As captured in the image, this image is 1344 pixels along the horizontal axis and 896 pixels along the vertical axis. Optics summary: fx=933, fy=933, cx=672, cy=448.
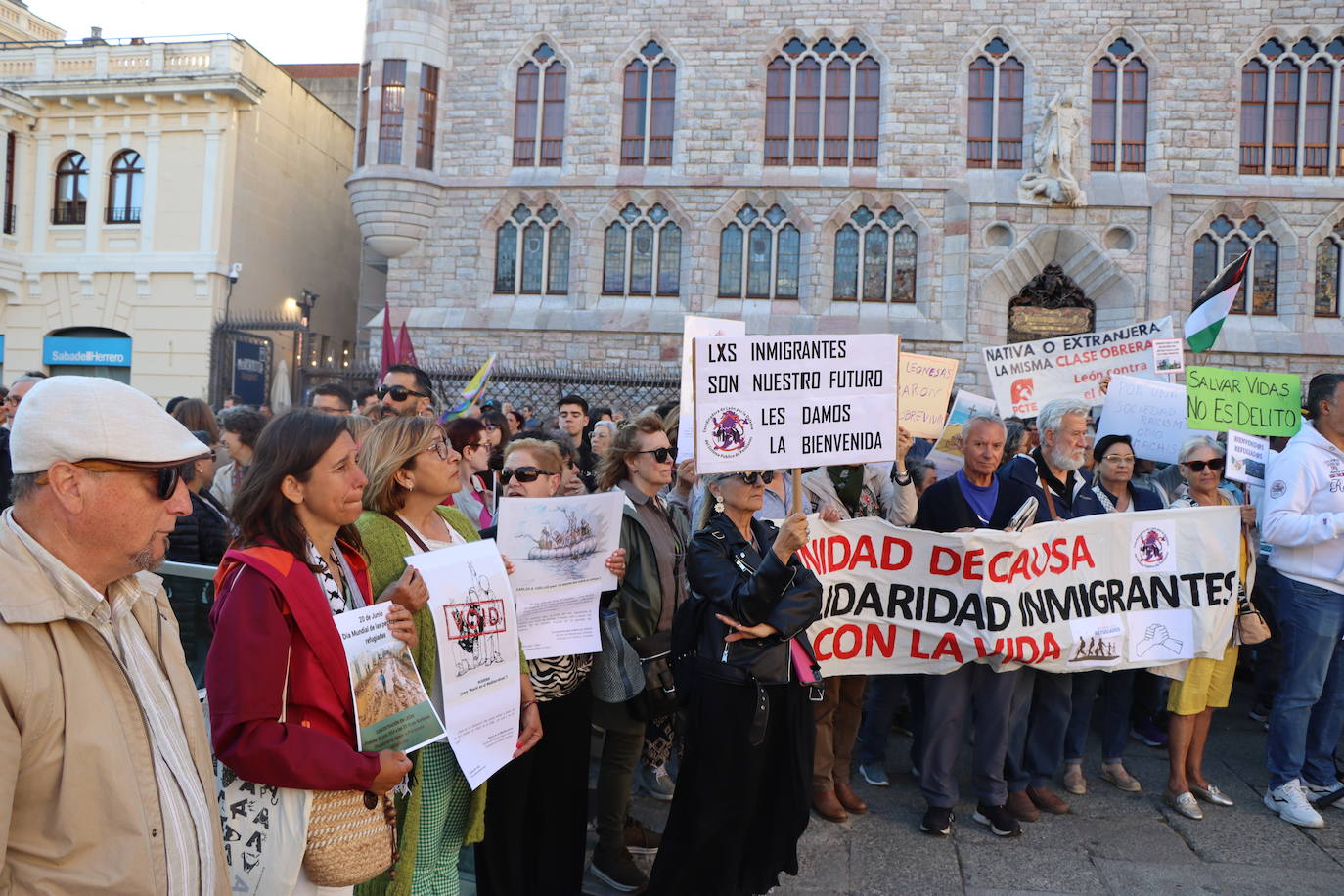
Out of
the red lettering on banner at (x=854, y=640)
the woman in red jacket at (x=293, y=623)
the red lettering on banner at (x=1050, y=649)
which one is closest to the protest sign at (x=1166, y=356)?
the red lettering on banner at (x=1050, y=649)

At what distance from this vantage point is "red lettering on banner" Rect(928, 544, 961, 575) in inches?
189

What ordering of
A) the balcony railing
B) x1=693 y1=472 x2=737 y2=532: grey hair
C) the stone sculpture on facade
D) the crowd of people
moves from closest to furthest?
the crowd of people < x1=693 y1=472 x2=737 y2=532: grey hair < the stone sculpture on facade < the balcony railing

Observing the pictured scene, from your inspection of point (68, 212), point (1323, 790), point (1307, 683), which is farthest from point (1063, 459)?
point (68, 212)

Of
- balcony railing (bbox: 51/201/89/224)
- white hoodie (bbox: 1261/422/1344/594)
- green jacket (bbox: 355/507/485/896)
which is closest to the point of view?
green jacket (bbox: 355/507/485/896)

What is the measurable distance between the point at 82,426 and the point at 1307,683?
5.56 metres

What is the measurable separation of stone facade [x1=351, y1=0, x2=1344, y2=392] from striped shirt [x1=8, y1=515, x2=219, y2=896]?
699 inches

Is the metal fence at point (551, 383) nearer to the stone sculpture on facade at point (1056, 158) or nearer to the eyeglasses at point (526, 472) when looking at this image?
the stone sculpture on facade at point (1056, 158)

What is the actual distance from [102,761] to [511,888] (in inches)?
96.3

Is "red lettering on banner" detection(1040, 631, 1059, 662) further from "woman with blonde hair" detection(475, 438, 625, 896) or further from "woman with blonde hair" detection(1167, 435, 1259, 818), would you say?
"woman with blonde hair" detection(475, 438, 625, 896)

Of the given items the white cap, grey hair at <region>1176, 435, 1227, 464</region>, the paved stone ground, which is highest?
grey hair at <region>1176, 435, 1227, 464</region>

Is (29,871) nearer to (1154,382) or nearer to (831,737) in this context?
(831,737)

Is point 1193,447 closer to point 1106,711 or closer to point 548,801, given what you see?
point 1106,711

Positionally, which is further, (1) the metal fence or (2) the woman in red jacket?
(1) the metal fence

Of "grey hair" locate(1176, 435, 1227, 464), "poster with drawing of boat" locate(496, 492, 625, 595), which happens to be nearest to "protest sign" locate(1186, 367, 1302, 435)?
"grey hair" locate(1176, 435, 1227, 464)
